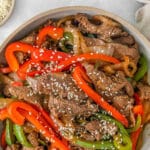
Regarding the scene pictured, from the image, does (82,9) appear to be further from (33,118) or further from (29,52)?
(33,118)

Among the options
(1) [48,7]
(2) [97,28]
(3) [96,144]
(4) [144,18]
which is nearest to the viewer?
(3) [96,144]

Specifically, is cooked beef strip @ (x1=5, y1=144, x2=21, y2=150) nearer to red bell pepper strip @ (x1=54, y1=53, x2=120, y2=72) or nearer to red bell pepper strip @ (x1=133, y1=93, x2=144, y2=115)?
red bell pepper strip @ (x1=54, y1=53, x2=120, y2=72)

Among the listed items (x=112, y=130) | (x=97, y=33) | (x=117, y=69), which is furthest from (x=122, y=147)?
(x=97, y=33)

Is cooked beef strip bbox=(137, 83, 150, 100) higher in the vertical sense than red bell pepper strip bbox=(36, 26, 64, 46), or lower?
lower

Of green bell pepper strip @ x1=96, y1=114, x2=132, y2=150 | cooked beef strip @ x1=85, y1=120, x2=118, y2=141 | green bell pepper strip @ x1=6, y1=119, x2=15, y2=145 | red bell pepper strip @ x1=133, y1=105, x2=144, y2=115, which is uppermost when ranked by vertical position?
green bell pepper strip @ x1=6, y1=119, x2=15, y2=145

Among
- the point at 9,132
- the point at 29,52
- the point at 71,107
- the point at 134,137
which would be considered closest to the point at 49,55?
the point at 29,52

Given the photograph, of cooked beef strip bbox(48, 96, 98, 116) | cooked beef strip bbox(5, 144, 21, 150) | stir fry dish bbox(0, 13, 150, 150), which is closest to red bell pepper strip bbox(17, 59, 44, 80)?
Answer: stir fry dish bbox(0, 13, 150, 150)

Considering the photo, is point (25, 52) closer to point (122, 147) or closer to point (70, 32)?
point (70, 32)
